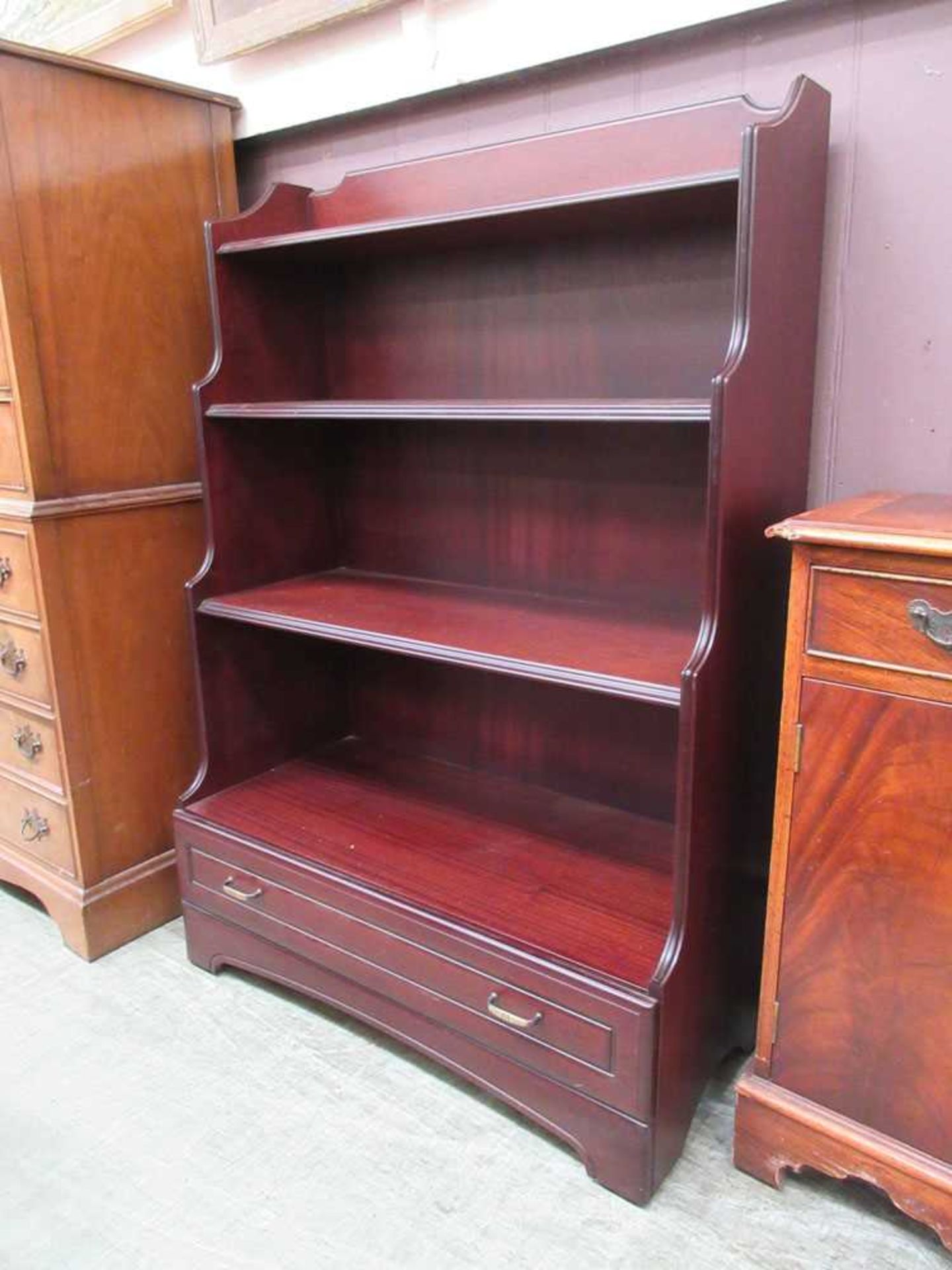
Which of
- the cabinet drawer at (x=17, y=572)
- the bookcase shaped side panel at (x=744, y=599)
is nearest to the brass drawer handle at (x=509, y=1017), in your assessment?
the bookcase shaped side panel at (x=744, y=599)

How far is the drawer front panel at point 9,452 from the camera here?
1673 millimetres

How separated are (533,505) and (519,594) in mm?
171

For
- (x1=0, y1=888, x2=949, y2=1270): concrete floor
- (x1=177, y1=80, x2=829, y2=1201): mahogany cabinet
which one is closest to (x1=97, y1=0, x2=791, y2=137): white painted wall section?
(x1=177, y1=80, x2=829, y2=1201): mahogany cabinet

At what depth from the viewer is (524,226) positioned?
1453 mm

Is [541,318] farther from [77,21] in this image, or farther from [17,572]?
[77,21]

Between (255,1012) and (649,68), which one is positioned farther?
(255,1012)

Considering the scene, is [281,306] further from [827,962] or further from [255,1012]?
[827,962]

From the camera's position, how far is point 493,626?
1.54 m

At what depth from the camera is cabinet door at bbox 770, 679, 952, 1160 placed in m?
1.09

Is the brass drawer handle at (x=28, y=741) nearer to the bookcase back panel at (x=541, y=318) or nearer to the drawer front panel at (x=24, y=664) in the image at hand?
the drawer front panel at (x=24, y=664)

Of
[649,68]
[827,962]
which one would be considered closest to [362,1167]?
[827,962]

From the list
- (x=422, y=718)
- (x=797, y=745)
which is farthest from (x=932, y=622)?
(x=422, y=718)

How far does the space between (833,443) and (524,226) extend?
59 centimetres

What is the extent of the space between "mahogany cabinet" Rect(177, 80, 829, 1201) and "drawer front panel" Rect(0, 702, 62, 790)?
12.1 inches
